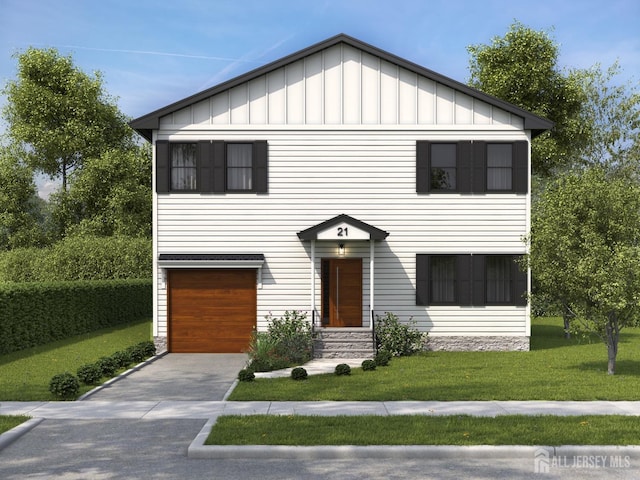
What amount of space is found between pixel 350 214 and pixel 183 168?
5.26 metres

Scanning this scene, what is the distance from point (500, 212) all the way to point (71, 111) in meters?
32.0

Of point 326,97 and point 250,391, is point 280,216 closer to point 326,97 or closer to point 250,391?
point 326,97

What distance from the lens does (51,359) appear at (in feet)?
59.5

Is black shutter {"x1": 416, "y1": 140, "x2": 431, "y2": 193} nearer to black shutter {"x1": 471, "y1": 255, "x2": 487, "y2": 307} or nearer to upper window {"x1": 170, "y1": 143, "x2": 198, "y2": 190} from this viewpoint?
black shutter {"x1": 471, "y1": 255, "x2": 487, "y2": 307}

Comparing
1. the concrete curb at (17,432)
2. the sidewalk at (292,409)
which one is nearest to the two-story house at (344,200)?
the sidewalk at (292,409)

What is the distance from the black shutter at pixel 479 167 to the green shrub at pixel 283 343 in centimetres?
656

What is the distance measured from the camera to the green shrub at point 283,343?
16527 millimetres

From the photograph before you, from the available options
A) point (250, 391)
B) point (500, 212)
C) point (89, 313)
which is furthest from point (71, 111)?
point (250, 391)

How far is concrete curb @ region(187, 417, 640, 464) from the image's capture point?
846 cm

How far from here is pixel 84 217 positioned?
43250 mm

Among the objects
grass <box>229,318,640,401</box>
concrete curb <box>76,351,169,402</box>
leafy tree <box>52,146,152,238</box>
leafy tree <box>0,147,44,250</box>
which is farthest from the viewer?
leafy tree <box>0,147,44,250</box>

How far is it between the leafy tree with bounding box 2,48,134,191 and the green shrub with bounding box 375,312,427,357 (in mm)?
29360

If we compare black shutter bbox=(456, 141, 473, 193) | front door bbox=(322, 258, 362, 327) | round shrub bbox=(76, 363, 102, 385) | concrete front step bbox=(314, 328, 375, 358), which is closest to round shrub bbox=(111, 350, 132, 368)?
round shrub bbox=(76, 363, 102, 385)

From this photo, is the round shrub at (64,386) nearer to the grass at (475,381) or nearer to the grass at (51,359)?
the grass at (51,359)
